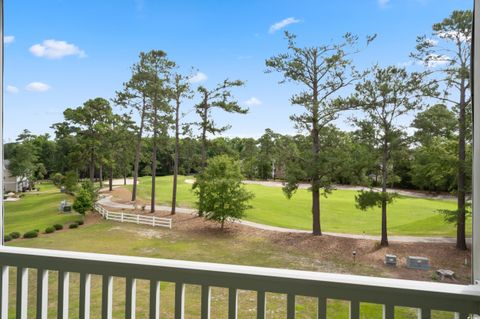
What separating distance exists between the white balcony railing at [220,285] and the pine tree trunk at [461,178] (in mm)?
706

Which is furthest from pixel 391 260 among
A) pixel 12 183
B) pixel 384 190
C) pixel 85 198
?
pixel 12 183

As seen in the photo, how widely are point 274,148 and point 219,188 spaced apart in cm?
38

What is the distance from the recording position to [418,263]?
146 centimetres

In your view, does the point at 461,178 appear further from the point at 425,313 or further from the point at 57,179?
the point at 57,179

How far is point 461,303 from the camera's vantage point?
76 cm

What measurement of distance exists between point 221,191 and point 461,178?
3.72ft

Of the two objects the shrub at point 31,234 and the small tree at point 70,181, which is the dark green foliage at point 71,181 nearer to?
the small tree at point 70,181

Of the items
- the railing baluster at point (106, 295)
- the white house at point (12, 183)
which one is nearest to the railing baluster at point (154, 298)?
the railing baluster at point (106, 295)

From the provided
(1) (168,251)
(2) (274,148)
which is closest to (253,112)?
(2) (274,148)

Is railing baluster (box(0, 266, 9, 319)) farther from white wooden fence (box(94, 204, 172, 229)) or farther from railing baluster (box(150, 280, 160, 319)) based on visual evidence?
white wooden fence (box(94, 204, 172, 229))

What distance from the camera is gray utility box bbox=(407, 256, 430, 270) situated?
1.45m

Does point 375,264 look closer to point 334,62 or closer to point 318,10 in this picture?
point 334,62

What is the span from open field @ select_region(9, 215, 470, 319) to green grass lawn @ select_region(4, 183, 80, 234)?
8cm

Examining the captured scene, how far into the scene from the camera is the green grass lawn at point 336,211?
1.51 metres
